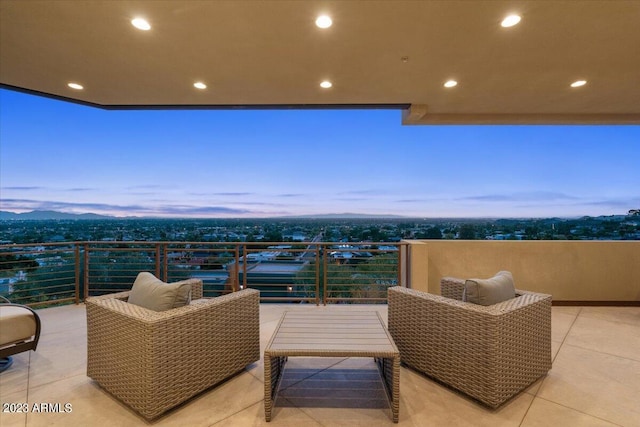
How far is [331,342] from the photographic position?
5.27 feet

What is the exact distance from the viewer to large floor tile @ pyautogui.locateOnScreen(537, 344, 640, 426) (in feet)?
5.17

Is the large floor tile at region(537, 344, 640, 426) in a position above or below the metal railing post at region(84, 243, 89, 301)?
below

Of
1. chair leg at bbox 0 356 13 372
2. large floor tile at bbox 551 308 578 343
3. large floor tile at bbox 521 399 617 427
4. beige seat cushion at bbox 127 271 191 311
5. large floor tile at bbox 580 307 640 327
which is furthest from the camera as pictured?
large floor tile at bbox 580 307 640 327

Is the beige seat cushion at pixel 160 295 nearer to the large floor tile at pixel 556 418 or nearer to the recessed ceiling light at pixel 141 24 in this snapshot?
the recessed ceiling light at pixel 141 24

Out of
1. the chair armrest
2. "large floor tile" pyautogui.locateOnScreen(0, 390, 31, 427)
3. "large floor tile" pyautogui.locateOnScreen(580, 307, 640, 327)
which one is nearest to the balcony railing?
the chair armrest

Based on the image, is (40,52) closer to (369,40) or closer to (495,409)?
(369,40)

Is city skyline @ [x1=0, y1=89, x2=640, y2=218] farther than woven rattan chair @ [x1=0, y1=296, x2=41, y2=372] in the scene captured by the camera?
Yes

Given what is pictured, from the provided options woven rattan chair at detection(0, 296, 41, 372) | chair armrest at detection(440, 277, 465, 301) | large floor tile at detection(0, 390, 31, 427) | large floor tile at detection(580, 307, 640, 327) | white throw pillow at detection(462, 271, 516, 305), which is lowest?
large floor tile at detection(580, 307, 640, 327)

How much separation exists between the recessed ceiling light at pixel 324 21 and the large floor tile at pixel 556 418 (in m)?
2.93

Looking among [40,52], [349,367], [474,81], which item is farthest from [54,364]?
[474,81]

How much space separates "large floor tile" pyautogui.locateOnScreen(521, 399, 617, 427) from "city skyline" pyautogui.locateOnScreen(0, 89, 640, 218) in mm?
5268

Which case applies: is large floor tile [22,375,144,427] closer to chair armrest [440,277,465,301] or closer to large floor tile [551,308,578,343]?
chair armrest [440,277,465,301]

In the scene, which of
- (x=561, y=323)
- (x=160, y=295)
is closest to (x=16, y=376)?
(x=160, y=295)

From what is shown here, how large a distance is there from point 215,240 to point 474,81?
3.89 metres
